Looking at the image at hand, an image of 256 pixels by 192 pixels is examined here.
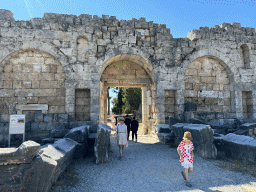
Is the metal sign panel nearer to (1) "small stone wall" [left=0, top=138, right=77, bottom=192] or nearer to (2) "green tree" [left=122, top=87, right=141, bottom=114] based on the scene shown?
(1) "small stone wall" [left=0, top=138, right=77, bottom=192]

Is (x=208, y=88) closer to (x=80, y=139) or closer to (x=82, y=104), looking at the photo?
(x=82, y=104)

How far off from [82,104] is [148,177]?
196 inches

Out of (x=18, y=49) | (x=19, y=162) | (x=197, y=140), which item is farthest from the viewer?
(x=18, y=49)

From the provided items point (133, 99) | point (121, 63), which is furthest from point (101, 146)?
point (133, 99)

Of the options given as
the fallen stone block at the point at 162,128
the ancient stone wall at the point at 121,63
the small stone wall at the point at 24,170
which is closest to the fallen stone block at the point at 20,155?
the small stone wall at the point at 24,170

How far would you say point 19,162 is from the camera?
8.75 ft

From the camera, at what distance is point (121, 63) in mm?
9633

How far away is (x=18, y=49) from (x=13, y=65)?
0.76m

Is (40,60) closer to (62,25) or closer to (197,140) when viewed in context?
(62,25)

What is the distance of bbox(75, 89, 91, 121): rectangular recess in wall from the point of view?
797cm

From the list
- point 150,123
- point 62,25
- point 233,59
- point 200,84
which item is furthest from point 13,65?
point 233,59

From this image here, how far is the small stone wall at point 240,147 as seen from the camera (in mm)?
4438

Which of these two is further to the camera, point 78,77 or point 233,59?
point 233,59

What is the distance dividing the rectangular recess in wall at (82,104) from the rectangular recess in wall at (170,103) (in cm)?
378
